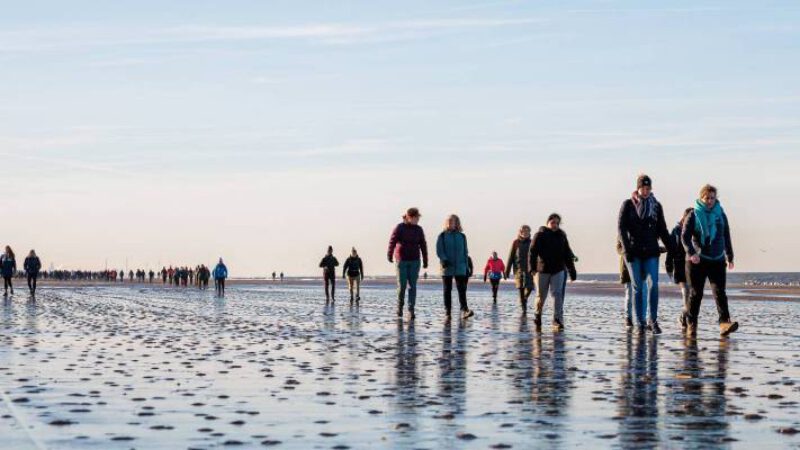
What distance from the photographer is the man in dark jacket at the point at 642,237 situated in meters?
19.9

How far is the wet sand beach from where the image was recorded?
8695 millimetres

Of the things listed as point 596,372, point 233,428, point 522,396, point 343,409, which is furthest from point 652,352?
point 233,428

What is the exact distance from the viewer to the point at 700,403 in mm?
10398

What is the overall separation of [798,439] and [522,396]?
3.09 meters

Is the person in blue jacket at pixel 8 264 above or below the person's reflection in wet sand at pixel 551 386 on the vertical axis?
above

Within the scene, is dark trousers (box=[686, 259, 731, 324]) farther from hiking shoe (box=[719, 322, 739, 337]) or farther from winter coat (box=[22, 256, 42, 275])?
winter coat (box=[22, 256, 42, 275])

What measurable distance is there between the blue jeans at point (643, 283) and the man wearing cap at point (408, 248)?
7.16m

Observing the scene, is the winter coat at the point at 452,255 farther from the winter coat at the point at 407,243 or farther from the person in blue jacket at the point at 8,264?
the person in blue jacket at the point at 8,264

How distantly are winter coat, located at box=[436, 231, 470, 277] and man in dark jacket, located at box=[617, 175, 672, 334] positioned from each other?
20.0ft

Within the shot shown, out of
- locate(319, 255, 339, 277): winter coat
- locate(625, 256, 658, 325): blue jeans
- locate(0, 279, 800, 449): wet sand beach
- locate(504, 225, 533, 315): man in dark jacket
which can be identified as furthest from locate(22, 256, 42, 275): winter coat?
locate(625, 256, 658, 325): blue jeans

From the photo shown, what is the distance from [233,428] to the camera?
9.16 m

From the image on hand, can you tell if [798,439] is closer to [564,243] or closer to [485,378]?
[485,378]

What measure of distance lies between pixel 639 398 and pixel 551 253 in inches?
460

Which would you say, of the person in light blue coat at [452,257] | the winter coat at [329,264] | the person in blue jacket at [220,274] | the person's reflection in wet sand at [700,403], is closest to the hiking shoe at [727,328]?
the person's reflection in wet sand at [700,403]
